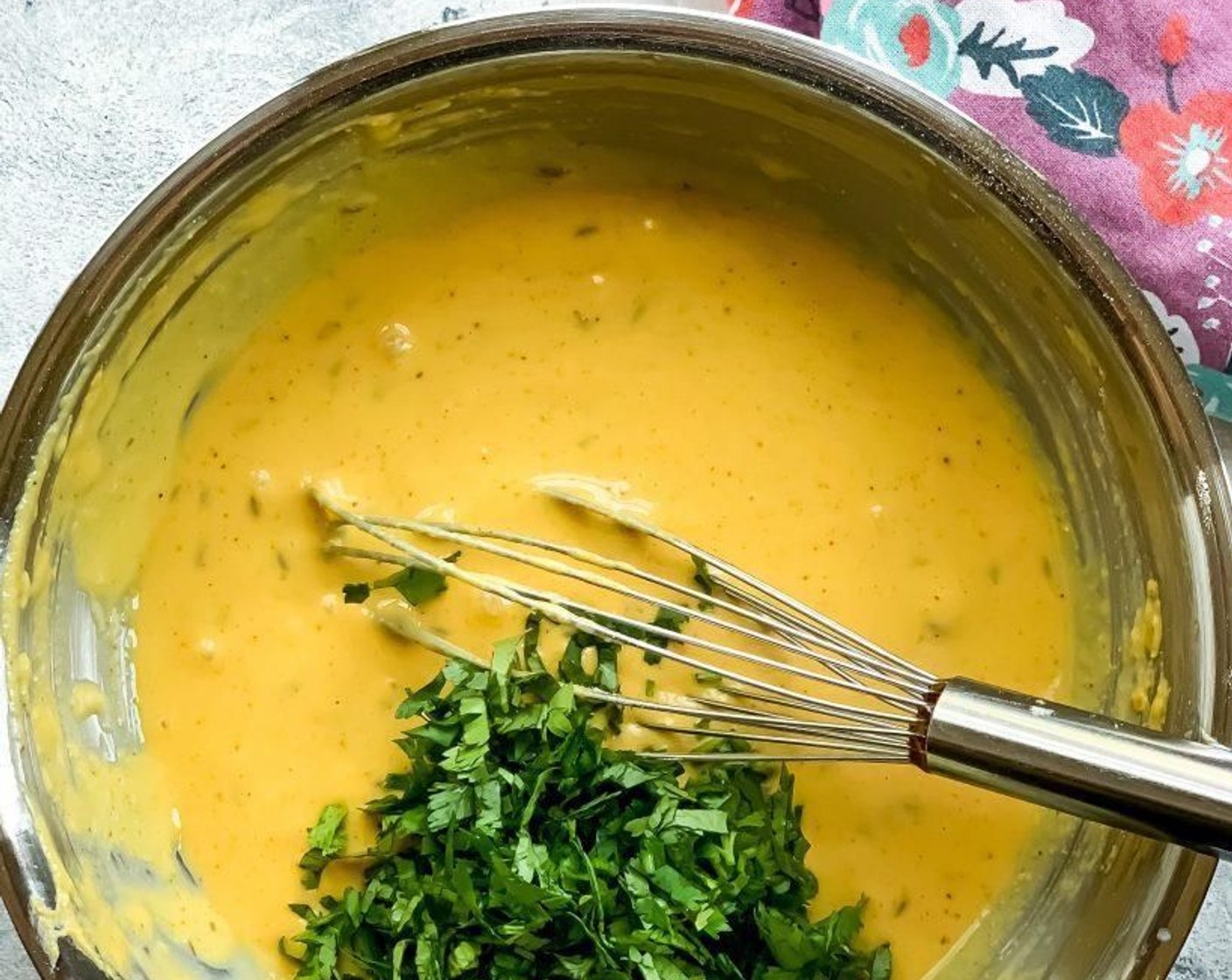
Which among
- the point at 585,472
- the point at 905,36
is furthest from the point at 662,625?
the point at 905,36

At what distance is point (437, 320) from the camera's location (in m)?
1.50

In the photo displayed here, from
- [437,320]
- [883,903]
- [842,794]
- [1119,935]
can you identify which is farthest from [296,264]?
[1119,935]

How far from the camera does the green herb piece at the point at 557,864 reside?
1323 mm

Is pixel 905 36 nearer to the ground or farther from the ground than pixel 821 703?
farther from the ground

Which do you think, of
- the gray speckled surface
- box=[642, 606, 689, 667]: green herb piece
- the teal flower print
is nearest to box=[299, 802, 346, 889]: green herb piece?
box=[642, 606, 689, 667]: green herb piece

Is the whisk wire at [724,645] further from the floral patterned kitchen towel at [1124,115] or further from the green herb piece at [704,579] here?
the floral patterned kitchen towel at [1124,115]

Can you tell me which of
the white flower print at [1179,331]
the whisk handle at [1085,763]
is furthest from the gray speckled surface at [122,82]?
the whisk handle at [1085,763]

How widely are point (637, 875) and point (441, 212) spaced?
69 cm

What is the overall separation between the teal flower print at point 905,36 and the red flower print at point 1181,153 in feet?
0.63

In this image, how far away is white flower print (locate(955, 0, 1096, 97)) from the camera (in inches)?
57.2

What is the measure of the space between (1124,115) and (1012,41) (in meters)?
0.13

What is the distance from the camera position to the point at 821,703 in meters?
1.24

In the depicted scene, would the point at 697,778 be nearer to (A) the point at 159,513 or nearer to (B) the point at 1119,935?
(B) the point at 1119,935

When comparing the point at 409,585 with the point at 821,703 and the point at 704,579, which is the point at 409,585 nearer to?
the point at 704,579
